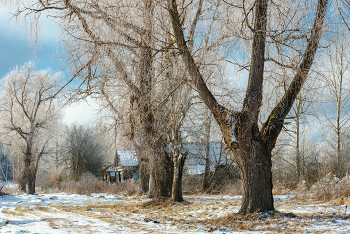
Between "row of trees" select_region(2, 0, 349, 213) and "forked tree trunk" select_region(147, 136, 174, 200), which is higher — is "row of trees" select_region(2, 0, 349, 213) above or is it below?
above

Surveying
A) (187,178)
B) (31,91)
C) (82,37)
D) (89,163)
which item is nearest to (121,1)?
(82,37)

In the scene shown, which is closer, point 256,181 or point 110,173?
point 256,181

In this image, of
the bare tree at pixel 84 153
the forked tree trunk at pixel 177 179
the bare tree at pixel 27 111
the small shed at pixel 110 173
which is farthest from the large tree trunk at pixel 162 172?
the small shed at pixel 110 173

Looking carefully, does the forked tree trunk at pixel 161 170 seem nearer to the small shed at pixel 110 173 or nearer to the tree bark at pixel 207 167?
the tree bark at pixel 207 167

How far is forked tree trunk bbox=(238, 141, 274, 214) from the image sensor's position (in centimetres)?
620

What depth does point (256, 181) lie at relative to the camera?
6.20 meters

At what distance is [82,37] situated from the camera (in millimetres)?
6633

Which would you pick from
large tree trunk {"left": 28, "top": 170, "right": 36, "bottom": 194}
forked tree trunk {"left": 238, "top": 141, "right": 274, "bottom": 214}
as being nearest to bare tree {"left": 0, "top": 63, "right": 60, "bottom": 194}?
large tree trunk {"left": 28, "top": 170, "right": 36, "bottom": 194}

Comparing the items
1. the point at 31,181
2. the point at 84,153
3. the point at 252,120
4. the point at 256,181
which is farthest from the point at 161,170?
the point at 84,153

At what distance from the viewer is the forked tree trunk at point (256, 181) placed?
620cm

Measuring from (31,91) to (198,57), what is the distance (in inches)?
805

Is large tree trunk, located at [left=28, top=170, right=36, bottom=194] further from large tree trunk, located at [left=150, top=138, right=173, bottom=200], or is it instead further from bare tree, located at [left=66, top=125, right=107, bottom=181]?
large tree trunk, located at [left=150, top=138, right=173, bottom=200]

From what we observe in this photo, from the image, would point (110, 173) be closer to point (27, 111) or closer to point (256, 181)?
point (27, 111)

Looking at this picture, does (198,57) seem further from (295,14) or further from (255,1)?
(295,14)
